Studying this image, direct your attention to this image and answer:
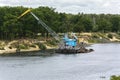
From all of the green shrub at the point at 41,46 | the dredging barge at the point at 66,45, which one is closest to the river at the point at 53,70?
the dredging barge at the point at 66,45

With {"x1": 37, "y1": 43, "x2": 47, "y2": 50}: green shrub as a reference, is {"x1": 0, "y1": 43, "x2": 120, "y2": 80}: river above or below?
below

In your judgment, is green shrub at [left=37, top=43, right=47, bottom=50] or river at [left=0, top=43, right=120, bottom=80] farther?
green shrub at [left=37, top=43, right=47, bottom=50]

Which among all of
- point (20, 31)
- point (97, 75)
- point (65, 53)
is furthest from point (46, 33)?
point (97, 75)

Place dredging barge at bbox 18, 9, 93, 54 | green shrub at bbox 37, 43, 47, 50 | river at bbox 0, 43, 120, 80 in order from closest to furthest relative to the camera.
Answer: river at bbox 0, 43, 120, 80
dredging barge at bbox 18, 9, 93, 54
green shrub at bbox 37, 43, 47, 50

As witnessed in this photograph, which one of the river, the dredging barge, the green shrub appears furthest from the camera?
the green shrub

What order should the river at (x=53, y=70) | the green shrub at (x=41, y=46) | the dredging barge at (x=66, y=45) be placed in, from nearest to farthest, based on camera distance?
the river at (x=53, y=70) → the dredging barge at (x=66, y=45) → the green shrub at (x=41, y=46)

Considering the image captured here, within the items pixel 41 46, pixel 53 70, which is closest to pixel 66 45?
pixel 41 46

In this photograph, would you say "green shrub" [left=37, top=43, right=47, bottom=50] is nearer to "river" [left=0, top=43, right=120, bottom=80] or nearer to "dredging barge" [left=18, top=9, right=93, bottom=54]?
"dredging barge" [left=18, top=9, right=93, bottom=54]

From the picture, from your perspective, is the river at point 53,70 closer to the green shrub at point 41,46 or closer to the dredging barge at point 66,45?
the dredging barge at point 66,45

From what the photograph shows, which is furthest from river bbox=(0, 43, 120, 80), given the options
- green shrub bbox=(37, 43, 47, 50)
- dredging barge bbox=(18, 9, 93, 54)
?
green shrub bbox=(37, 43, 47, 50)

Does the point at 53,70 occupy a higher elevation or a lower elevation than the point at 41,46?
lower

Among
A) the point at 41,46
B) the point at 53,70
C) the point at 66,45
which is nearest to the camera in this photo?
the point at 53,70

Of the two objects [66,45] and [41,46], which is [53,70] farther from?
[41,46]

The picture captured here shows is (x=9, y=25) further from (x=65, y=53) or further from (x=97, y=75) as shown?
(x=97, y=75)
